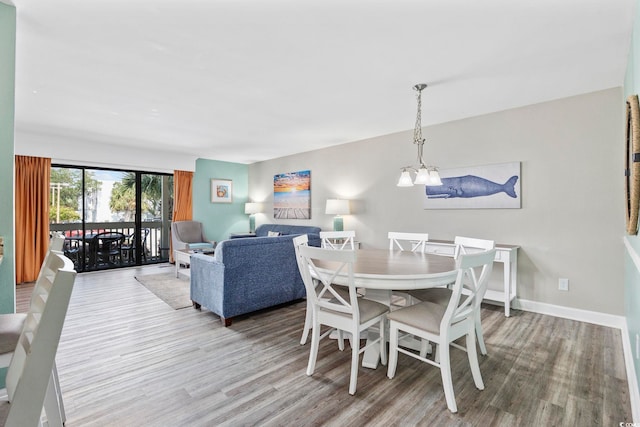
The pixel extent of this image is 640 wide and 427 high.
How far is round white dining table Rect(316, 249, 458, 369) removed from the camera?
1.91 m

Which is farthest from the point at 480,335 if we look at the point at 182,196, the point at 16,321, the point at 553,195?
the point at 182,196

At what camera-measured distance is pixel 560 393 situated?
1902 millimetres

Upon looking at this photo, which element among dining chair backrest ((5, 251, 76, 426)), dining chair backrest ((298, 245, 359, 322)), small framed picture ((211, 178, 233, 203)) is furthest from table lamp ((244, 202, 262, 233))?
dining chair backrest ((5, 251, 76, 426))

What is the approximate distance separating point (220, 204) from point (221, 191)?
1.02 feet

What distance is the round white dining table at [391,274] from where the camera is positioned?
1907 mm

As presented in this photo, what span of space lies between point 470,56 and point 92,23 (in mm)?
2772

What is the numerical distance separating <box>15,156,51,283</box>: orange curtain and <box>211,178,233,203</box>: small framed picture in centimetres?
287

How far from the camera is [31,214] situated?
16.0 ft

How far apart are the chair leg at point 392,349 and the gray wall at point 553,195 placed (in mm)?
2320

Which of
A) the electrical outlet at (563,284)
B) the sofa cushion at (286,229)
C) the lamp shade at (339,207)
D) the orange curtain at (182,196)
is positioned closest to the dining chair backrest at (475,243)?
the electrical outlet at (563,284)

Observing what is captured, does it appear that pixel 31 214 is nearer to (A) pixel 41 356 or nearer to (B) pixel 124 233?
(B) pixel 124 233

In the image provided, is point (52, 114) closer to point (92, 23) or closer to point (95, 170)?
point (95, 170)

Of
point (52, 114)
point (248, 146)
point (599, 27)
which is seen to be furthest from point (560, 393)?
point (52, 114)

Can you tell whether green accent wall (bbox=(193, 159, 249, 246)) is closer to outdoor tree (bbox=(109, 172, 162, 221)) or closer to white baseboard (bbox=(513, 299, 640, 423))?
outdoor tree (bbox=(109, 172, 162, 221))
